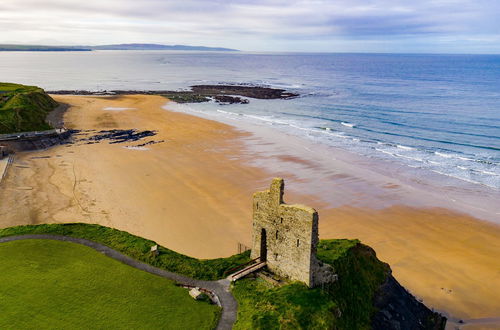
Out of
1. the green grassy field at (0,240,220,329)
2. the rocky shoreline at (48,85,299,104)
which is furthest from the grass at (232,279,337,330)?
the rocky shoreline at (48,85,299,104)

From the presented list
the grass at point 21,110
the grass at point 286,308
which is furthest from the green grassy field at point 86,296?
the grass at point 21,110

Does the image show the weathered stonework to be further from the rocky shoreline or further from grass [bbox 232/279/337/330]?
the rocky shoreline

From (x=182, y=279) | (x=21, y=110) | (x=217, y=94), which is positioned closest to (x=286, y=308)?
(x=182, y=279)

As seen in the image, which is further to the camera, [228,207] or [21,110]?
[21,110]

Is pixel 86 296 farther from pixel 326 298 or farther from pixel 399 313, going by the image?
pixel 399 313

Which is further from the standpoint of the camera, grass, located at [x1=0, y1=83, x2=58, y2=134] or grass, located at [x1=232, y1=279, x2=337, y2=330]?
grass, located at [x1=0, y1=83, x2=58, y2=134]

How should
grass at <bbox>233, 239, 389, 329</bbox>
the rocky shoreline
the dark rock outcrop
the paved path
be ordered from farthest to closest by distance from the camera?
1. the rocky shoreline
2. the dark rock outcrop
3. the paved path
4. grass at <bbox>233, 239, 389, 329</bbox>

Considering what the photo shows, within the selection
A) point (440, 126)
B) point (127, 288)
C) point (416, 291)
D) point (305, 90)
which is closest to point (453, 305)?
point (416, 291)

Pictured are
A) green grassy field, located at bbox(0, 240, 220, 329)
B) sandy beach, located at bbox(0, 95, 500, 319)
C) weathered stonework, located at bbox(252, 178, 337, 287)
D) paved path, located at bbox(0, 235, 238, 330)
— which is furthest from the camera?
sandy beach, located at bbox(0, 95, 500, 319)
